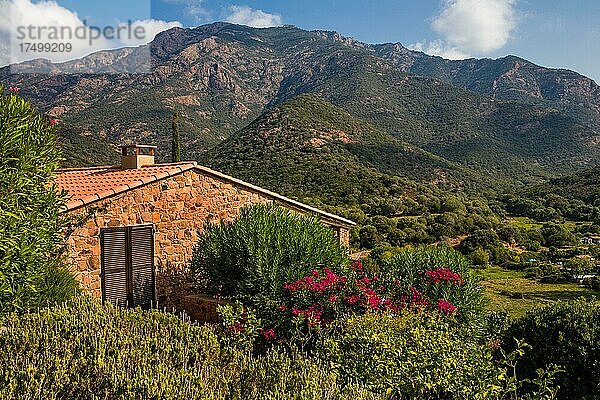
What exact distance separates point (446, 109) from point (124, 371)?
69.0 meters

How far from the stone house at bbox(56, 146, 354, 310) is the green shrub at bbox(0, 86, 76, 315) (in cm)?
236

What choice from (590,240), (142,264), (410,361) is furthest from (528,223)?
(410,361)

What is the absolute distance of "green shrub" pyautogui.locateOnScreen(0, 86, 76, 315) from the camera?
5.63 m

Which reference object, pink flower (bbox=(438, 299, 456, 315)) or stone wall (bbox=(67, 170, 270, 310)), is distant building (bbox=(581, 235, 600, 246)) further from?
pink flower (bbox=(438, 299, 456, 315))

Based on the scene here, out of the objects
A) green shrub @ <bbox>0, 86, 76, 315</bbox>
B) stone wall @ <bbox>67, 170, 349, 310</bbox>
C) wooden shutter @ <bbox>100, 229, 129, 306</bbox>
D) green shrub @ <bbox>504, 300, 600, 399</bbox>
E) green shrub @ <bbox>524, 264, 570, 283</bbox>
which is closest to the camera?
green shrub @ <bbox>504, 300, 600, 399</bbox>

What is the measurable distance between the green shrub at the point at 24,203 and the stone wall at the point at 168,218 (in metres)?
2.34

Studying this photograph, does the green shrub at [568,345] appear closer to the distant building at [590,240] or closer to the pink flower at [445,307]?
the pink flower at [445,307]

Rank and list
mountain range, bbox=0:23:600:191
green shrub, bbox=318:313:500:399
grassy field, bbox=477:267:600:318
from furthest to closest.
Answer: mountain range, bbox=0:23:600:191 < grassy field, bbox=477:267:600:318 < green shrub, bbox=318:313:500:399

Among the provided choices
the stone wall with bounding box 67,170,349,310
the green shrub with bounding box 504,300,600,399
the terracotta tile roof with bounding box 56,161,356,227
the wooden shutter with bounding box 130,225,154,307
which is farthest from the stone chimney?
the green shrub with bounding box 504,300,600,399

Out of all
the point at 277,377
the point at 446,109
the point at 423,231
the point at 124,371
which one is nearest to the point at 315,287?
the point at 277,377

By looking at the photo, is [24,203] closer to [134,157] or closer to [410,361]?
[410,361]

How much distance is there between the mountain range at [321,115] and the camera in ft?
145

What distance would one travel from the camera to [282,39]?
123812 mm

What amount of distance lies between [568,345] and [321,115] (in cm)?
4697
